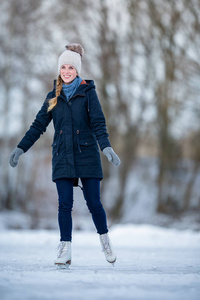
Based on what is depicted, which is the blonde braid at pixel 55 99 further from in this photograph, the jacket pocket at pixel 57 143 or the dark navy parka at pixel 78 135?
the jacket pocket at pixel 57 143

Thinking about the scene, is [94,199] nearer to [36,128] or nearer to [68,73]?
[36,128]

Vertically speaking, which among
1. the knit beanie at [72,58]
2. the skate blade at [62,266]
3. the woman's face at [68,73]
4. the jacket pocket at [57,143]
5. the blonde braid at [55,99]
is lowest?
the skate blade at [62,266]

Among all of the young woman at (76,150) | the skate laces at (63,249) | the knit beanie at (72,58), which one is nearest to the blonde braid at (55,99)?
the young woman at (76,150)

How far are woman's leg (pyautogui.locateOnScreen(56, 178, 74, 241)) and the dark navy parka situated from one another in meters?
0.09

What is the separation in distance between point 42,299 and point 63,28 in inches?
707

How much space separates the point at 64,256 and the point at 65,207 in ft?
1.32

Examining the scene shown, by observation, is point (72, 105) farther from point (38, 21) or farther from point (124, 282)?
point (38, 21)

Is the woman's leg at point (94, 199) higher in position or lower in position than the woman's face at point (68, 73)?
lower

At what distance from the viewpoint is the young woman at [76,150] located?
14.5ft

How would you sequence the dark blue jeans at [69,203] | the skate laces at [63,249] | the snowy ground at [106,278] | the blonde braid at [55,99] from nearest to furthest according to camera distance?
the snowy ground at [106,278], the skate laces at [63,249], the dark blue jeans at [69,203], the blonde braid at [55,99]

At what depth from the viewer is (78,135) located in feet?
14.7

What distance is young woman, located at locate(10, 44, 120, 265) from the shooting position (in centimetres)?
443

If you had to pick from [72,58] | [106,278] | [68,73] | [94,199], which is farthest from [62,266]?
[72,58]

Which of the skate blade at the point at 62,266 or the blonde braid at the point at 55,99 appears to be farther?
the blonde braid at the point at 55,99
